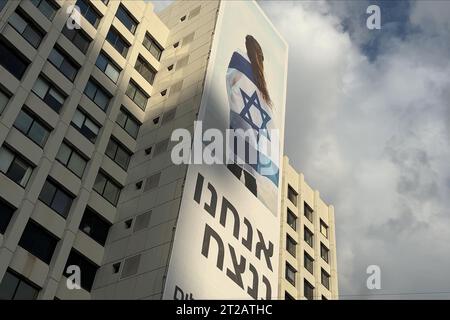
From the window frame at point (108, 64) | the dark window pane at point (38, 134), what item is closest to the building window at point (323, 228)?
the window frame at point (108, 64)

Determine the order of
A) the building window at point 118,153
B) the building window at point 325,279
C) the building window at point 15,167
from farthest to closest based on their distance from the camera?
the building window at point 325,279, the building window at point 118,153, the building window at point 15,167

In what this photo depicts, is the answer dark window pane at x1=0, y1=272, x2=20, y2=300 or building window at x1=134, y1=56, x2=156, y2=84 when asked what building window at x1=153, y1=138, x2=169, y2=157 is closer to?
building window at x1=134, y1=56, x2=156, y2=84

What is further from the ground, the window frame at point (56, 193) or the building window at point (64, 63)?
the building window at point (64, 63)

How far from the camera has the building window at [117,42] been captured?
4700cm

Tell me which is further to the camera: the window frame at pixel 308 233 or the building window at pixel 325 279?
the window frame at pixel 308 233

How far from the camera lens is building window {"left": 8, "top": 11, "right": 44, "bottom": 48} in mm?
38438

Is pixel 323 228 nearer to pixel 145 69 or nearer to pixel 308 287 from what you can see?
pixel 308 287

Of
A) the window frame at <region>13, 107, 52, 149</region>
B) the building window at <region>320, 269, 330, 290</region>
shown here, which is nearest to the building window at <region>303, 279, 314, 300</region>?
the building window at <region>320, 269, 330, 290</region>

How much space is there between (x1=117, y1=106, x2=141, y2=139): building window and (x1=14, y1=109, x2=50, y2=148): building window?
312 inches

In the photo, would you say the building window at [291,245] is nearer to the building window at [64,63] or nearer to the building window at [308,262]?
the building window at [308,262]

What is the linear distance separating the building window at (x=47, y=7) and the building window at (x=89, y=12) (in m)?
2.80

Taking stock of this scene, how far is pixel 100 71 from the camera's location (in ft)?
145

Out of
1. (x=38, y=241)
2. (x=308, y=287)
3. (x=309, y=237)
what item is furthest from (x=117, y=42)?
(x=308, y=287)
